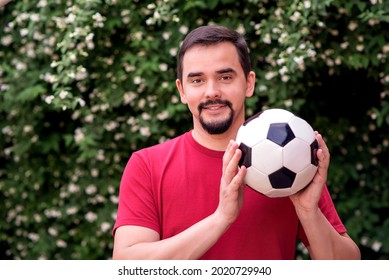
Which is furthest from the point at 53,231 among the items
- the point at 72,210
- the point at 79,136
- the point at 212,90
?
the point at 212,90

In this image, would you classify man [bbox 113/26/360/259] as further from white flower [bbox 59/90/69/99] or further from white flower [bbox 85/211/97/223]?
white flower [bbox 85/211/97/223]

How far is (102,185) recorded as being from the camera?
5.20 m

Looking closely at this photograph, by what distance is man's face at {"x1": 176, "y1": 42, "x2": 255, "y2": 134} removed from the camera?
261 centimetres

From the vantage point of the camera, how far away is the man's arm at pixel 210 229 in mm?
2396

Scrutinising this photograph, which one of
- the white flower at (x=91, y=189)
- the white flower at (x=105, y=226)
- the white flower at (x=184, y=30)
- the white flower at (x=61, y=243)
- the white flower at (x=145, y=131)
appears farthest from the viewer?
the white flower at (x=61, y=243)

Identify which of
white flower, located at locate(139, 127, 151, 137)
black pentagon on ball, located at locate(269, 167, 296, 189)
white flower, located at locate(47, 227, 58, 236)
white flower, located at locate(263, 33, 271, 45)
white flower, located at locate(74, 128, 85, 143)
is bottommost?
white flower, located at locate(47, 227, 58, 236)

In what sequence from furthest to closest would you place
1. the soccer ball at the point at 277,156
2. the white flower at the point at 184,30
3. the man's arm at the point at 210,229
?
1. the white flower at the point at 184,30
2. the soccer ball at the point at 277,156
3. the man's arm at the point at 210,229

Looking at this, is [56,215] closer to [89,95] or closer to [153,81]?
[89,95]

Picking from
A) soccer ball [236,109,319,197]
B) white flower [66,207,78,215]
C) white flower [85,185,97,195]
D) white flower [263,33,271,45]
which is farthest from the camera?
white flower [66,207,78,215]

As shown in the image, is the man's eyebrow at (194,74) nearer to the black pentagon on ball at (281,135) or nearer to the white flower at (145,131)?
the black pentagon on ball at (281,135)

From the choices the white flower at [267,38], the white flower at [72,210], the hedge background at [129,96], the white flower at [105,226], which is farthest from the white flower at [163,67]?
the white flower at [72,210]

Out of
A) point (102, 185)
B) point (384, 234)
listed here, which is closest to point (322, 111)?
point (384, 234)

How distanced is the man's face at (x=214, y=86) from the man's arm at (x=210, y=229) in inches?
8.2

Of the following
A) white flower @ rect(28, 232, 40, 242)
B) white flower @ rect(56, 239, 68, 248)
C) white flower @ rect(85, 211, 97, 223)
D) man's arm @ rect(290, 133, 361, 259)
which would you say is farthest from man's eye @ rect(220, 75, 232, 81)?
white flower @ rect(28, 232, 40, 242)
